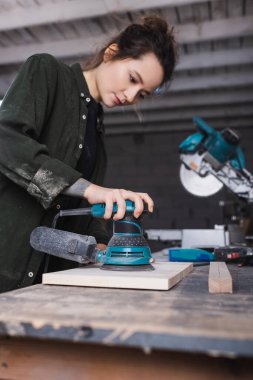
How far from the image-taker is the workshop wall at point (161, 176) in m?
5.70

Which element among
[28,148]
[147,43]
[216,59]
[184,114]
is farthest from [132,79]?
[184,114]

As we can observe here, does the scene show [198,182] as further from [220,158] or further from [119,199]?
[119,199]

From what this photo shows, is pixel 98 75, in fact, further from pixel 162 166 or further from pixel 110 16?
pixel 162 166

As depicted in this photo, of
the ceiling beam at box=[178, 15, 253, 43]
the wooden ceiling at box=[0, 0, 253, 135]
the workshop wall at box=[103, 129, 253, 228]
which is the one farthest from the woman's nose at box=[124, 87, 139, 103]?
the workshop wall at box=[103, 129, 253, 228]

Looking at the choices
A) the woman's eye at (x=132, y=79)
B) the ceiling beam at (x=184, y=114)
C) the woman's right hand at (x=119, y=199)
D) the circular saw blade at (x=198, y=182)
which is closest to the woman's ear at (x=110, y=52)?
the woman's eye at (x=132, y=79)

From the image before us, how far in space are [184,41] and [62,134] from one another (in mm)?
2285

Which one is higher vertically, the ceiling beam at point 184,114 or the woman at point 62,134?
the ceiling beam at point 184,114

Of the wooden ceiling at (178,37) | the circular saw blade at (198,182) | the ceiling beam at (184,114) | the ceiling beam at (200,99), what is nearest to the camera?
the wooden ceiling at (178,37)

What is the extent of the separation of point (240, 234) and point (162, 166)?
3.15 meters

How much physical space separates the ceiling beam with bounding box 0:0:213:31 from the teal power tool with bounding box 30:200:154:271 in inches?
87.4

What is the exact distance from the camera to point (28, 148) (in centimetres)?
97

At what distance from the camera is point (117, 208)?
0.91 m

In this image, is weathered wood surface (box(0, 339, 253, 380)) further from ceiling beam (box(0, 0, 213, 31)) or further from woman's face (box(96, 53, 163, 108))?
ceiling beam (box(0, 0, 213, 31))

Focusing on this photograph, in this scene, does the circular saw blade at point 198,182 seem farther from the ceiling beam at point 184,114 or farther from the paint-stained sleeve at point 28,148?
the paint-stained sleeve at point 28,148
